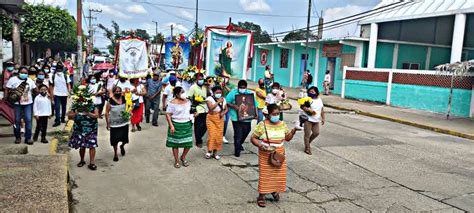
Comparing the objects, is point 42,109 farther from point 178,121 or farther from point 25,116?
point 178,121

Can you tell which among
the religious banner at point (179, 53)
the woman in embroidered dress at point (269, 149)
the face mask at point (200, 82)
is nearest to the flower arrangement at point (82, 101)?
the face mask at point (200, 82)

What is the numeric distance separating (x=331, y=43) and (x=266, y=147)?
20.9 m

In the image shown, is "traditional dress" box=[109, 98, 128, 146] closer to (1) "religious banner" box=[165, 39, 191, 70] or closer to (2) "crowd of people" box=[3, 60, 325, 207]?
(2) "crowd of people" box=[3, 60, 325, 207]

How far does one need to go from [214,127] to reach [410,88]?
13.0 metres

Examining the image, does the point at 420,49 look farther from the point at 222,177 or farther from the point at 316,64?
the point at 222,177

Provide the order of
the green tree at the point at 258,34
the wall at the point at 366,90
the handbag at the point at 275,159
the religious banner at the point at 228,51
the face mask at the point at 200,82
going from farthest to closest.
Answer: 1. the green tree at the point at 258,34
2. the wall at the point at 366,90
3. the religious banner at the point at 228,51
4. the face mask at the point at 200,82
5. the handbag at the point at 275,159

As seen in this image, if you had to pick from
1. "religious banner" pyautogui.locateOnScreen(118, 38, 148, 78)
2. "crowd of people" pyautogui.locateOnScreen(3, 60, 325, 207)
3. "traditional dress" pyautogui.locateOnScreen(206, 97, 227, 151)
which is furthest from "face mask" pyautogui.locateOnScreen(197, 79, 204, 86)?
"religious banner" pyautogui.locateOnScreen(118, 38, 148, 78)

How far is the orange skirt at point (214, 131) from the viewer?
7566 mm

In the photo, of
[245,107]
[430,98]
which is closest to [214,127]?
[245,107]

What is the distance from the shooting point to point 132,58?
415 inches

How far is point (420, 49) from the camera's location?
946 inches

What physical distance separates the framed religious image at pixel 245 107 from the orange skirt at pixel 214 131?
40 cm

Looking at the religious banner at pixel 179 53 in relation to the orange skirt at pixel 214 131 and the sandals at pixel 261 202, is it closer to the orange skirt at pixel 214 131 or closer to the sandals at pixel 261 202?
the orange skirt at pixel 214 131

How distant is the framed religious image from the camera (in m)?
7.76
